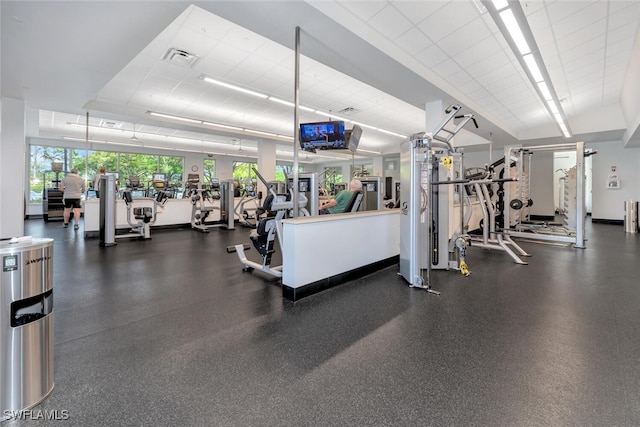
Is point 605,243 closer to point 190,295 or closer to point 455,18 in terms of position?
point 455,18

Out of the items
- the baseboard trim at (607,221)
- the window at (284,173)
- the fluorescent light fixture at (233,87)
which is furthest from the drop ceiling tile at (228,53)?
the baseboard trim at (607,221)

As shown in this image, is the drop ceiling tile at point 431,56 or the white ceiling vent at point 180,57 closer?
the drop ceiling tile at point 431,56

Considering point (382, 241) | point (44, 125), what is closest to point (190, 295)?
point (382, 241)

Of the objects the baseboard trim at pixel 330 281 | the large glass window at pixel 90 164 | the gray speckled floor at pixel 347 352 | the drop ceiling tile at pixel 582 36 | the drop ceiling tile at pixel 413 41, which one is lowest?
the gray speckled floor at pixel 347 352

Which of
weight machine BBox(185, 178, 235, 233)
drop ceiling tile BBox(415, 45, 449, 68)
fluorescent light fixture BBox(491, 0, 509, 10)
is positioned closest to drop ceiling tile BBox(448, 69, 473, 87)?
drop ceiling tile BBox(415, 45, 449, 68)

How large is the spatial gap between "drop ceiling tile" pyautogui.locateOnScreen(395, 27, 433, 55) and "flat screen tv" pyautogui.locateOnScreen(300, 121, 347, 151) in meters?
1.45

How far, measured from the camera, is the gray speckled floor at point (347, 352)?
4.89ft

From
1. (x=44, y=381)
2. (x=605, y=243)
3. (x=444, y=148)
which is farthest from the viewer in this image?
(x=605, y=243)

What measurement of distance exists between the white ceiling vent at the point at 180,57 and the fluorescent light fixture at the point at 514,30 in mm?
4552

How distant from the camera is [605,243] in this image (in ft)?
21.1

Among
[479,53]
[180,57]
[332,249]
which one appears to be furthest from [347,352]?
[180,57]

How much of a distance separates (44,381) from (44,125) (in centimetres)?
1190

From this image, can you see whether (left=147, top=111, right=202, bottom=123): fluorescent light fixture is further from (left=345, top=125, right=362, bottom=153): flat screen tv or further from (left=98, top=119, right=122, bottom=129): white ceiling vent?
(left=345, top=125, right=362, bottom=153): flat screen tv

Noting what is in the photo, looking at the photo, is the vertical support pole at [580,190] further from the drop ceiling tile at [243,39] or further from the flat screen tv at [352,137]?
the drop ceiling tile at [243,39]
